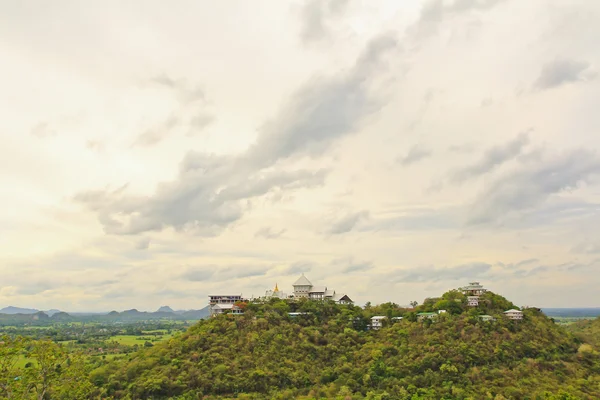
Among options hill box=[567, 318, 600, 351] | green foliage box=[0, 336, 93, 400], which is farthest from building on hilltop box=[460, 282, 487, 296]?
green foliage box=[0, 336, 93, 400]

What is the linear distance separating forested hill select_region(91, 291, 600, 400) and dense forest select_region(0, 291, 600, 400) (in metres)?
0.15

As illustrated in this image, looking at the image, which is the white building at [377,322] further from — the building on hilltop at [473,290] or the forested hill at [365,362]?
the building on hilltop at [473,290]

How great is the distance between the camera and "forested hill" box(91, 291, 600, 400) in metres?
51.6

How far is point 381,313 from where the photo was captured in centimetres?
7506

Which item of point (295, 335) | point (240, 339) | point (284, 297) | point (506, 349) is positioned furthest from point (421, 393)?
point (284, 297)

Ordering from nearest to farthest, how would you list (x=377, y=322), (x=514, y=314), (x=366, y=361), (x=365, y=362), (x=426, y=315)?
(x=365, y=362) → (x=366, y=361) → (x=514, y=314) → (x=426, y=315) → (x=377, y=322)

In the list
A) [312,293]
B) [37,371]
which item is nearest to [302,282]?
[312,293]

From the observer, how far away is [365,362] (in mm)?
58781

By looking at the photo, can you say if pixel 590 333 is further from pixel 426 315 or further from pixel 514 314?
pixel 426 315

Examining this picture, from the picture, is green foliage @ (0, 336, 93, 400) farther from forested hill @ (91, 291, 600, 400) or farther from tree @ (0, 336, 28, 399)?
forested hill @ (91, 291, 600, 400)

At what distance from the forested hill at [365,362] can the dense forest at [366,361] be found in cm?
15

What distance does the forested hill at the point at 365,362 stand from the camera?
51562 mm

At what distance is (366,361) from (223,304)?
30.6 metres

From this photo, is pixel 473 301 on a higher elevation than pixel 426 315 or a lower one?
higher
